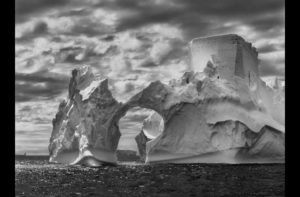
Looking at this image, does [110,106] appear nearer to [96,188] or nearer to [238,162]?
[238,162]

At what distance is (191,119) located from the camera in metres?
26.5

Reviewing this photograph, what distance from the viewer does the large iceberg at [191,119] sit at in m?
25.6

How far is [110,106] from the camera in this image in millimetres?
26188

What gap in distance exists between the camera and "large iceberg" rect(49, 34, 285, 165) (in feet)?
83.9

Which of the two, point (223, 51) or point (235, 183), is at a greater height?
point (223, 51)

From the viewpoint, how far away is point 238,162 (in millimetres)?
25719

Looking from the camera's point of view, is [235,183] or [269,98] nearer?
[235,183]
